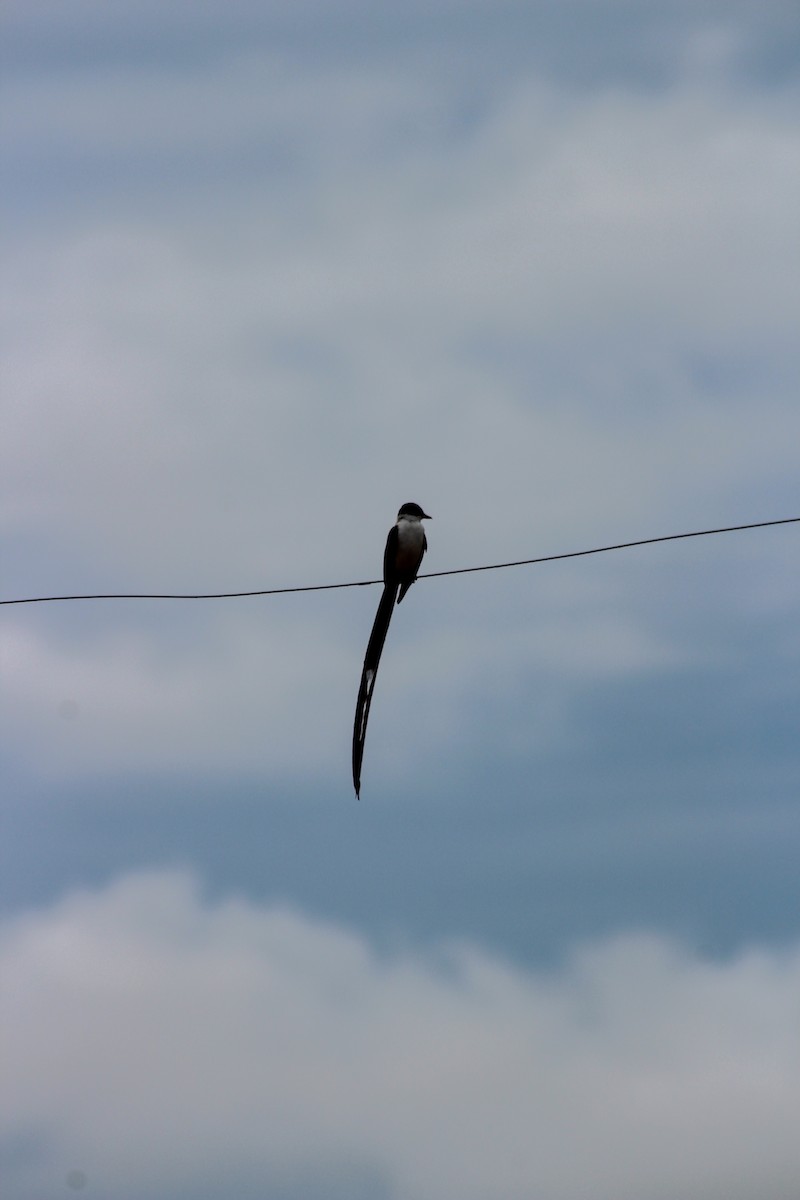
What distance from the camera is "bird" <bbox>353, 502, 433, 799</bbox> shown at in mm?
7039

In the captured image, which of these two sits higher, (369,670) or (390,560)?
(390,560)

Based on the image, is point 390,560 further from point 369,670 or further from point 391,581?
point 369,670

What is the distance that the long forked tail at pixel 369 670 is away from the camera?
687 centimetres

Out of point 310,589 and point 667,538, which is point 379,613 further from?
point 667,538

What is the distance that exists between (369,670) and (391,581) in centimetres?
126

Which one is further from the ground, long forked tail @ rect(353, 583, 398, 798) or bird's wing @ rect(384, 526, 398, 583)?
bird's wing @ rect(384, 526, 398, 583)

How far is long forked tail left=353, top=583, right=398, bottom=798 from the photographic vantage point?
6.87 meters

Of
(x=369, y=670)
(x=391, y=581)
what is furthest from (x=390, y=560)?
(x=369, y=670)

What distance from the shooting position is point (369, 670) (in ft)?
24.1

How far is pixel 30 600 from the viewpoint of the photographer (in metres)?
6.11

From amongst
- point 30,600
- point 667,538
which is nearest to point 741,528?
point 667,538

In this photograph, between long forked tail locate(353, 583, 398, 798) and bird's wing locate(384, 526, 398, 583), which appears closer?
long forked tail locate(353, 583, 398, 798)

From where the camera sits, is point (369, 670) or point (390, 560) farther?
point (390, 560)

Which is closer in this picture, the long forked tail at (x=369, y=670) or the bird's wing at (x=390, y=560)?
the long forked tail at (x=369, y=670)
